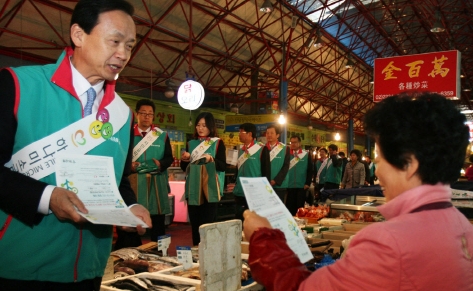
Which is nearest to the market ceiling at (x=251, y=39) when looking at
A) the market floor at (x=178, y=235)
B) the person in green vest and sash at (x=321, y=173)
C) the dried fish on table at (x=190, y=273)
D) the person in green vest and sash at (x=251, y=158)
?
the person in green vest and sash at (x=321, y=173)

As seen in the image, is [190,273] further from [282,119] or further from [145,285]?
[282,119]

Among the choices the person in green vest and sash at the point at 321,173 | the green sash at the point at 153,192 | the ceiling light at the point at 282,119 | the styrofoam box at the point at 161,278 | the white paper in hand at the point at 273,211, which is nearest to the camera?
the white paper in hand at the point at 273,211

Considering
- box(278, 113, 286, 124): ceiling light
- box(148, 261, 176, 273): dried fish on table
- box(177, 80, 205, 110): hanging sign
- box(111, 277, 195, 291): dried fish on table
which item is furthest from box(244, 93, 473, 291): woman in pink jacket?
box(278, 113, 286, 124): ceiling light

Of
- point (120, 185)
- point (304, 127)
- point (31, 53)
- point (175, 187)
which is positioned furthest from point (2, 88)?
point (304, 127)

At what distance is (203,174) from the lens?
4965 mm

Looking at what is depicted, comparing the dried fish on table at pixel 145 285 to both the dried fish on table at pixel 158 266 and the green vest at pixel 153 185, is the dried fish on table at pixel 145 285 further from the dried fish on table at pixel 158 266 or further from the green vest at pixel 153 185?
the green vest at pixel 153 185

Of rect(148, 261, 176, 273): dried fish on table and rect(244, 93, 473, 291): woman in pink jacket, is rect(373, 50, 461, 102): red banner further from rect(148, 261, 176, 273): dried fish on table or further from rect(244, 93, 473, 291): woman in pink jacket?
rect(244, 93, 473, 291): woman in pink jacket

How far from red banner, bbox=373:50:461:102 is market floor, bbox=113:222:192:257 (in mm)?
3908

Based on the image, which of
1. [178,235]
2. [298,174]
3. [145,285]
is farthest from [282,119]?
[145,285]

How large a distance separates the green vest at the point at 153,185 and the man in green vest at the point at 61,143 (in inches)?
124

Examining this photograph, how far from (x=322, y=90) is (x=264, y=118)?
972 cm

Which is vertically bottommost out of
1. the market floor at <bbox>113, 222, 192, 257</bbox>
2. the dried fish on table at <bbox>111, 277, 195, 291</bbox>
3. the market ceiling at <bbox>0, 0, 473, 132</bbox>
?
the market floor at <bbox>113, 222, 192, 257</bbox>

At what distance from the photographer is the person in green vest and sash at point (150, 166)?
462 centimetres

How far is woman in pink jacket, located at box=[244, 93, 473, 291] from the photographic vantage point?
3.55 feet
